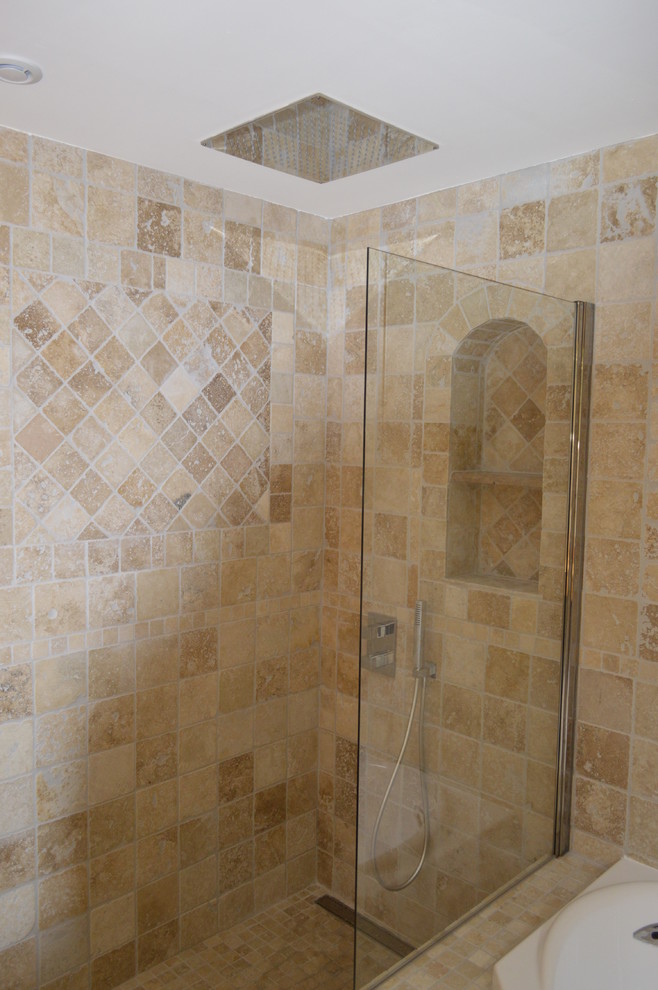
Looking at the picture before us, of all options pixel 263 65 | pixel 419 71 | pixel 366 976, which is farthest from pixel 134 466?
pixel 366 976

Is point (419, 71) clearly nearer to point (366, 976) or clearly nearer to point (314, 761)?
point (366, 976)

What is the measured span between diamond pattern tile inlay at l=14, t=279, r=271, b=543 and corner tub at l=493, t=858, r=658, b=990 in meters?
1.45

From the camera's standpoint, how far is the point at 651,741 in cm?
196

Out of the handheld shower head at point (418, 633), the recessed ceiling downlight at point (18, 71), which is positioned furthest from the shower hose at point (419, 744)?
the recessed ceiling downlight at point (18, 71)

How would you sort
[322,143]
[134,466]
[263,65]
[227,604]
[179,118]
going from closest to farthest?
[263,65] → [179,118] → [322,143] → [134,466] → [227,604]

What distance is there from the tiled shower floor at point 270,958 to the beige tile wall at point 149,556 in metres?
0.06

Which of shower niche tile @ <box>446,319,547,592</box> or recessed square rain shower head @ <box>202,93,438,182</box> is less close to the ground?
recessed square rain shower head @ <box>202,93,438,182</box>

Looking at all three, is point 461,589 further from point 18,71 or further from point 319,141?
point 18,71

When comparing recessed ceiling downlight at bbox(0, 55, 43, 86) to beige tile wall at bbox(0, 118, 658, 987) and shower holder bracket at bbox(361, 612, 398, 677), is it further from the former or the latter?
shower holder bracket at bbox(361, 612, 398, 677)

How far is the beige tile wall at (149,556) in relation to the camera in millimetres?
2047

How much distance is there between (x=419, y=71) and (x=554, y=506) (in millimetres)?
1099

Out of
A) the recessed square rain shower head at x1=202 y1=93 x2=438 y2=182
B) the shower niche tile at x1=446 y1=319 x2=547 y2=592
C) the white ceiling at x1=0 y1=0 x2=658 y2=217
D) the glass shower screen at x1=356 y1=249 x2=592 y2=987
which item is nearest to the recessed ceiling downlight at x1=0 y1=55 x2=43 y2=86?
the white ceiling at x1=0 y1=0 x2=658 y2=217

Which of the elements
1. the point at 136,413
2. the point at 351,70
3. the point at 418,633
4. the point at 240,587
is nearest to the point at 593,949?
the point at 418,633

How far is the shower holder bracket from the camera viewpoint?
1.66m
